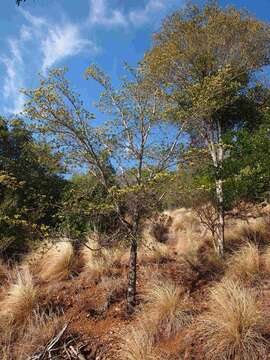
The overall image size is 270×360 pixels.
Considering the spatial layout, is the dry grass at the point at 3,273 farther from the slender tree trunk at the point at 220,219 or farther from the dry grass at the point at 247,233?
the dry grass at the point at 247,233

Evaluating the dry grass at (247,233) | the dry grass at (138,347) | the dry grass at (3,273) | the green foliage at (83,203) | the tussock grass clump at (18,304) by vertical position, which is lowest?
the dry grass at (138,347)

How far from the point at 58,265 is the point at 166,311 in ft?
12.3

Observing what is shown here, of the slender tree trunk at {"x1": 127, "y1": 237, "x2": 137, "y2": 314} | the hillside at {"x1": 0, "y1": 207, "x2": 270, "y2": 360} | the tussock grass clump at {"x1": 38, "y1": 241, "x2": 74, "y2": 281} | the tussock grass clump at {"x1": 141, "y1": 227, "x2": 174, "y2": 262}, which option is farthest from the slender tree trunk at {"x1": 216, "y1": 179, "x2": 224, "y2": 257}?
the tussock grass clump at {"x1": 38, "y1": 241, "x2": 74, "y2": 281}

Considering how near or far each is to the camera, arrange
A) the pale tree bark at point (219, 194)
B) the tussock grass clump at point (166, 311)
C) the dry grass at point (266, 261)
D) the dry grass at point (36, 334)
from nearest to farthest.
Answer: the dry grass at point (36, 334) < the tussock grass clump at point (166, 311) < the dry grass at point (266, 261) < the pale tree bark at point (219, 194)

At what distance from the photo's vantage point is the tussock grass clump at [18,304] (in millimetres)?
5613

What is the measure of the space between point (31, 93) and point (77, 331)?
395cm

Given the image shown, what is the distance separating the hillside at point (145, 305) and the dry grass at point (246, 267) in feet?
0.06

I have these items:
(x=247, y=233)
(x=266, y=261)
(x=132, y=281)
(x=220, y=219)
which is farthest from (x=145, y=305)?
(x=247, y=233)

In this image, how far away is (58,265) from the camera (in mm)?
8156

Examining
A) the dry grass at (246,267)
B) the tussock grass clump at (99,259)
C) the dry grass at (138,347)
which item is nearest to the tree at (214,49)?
the dry grass at (246,267)

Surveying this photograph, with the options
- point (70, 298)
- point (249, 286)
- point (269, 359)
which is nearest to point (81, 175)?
point (70, 298)

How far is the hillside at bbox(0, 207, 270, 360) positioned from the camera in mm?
4199

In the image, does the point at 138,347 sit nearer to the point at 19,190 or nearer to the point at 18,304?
the point at 18,304

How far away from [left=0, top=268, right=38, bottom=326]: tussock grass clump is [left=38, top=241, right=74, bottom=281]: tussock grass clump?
159cm
